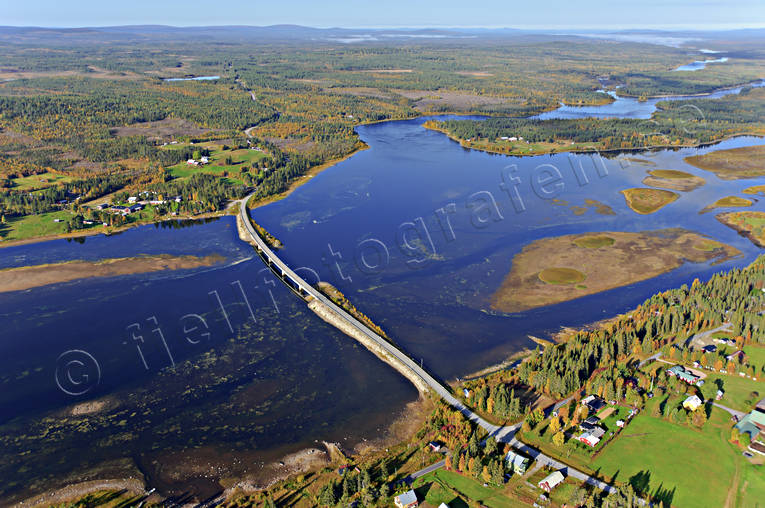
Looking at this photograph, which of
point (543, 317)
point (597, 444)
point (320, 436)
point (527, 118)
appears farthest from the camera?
point (527, 118)

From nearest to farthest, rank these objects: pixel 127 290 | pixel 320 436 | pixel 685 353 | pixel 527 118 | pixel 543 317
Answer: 1. pixel 320 436
2. pixel 685 353
3. pixel 543 317
4. pixel 127 290
5. pixel 527 118

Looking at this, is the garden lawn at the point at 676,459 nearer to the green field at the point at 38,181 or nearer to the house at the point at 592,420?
Result: the house at the point at 592,420

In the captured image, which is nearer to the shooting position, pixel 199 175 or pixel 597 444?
pixel 597 444

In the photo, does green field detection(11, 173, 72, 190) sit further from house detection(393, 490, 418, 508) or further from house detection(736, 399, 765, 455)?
house detection(736, 399, 765, 455)

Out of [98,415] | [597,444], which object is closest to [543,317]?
[597,444]

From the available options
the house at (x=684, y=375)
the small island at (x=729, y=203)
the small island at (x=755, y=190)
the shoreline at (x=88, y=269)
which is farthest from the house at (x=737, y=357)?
the small island at (x=755, y=190)

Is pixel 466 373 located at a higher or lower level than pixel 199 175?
lower

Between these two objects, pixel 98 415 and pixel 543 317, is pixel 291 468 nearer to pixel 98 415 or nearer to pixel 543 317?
pixel 98 415

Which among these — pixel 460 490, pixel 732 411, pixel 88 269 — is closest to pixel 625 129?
pixel 732 411
